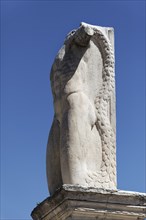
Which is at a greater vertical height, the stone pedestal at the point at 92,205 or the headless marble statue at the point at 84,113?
the headless marble statue at the point at 84,113

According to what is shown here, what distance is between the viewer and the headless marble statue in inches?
437

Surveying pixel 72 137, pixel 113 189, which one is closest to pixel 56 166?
pixel 72 137

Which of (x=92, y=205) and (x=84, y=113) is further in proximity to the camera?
(x=84, y=113)

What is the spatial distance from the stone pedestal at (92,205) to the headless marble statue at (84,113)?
590mm

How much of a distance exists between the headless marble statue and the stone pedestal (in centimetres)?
59

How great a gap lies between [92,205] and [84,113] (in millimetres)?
1752

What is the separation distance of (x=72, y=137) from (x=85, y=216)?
1.44m

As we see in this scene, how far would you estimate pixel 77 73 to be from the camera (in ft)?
38.3

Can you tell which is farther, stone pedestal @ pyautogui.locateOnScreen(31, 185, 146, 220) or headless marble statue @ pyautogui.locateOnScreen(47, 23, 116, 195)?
headless marble statue @ pyautogui.locateOnScreen(47, 23, 116, 195)

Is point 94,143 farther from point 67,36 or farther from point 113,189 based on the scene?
point 67,36

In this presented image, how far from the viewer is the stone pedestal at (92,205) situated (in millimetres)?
10227

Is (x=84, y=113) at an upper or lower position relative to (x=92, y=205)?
upper

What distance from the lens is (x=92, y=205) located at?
10.4m

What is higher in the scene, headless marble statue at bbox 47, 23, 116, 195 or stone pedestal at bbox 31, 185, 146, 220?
headless marble statue at bbox 47, 23, 116, 195
